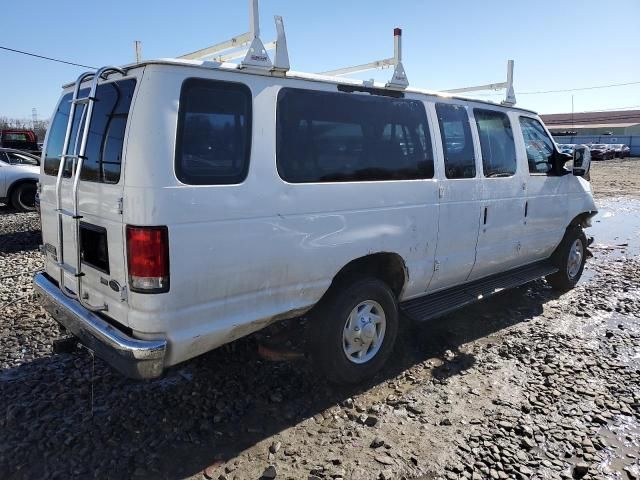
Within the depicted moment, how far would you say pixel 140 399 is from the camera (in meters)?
3.49

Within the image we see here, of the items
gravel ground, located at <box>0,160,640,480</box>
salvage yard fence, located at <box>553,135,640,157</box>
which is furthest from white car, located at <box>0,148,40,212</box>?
salvage yard fence, located at <box>553,135,640,157</box>

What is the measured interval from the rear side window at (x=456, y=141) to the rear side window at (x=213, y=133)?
6.37 ft

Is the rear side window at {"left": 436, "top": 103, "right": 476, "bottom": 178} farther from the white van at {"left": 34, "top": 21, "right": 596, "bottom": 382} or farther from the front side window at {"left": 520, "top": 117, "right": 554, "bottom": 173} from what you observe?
the front side window at {"left": 520, "top": 117, "right": 554, "bottom": 173}

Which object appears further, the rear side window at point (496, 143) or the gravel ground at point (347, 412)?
the rear side window at point (496, 143)

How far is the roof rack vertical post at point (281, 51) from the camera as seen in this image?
307 cm

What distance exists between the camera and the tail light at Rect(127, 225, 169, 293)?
8.55ft

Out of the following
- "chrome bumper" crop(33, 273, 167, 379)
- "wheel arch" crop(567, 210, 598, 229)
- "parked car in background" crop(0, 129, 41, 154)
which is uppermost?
"parked car in background" crop(0, 129, 41, 154)

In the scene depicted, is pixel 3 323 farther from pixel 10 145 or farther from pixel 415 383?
pixel 10 145

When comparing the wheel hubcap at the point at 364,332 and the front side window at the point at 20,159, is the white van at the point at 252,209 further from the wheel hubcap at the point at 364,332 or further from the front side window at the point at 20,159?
the front side window at the point at 20,159

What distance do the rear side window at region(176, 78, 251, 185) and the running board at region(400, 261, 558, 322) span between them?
6.73 feet

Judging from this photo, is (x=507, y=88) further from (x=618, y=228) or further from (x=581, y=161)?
(x=618, y=228)

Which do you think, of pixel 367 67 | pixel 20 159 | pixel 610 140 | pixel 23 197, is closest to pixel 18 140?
pixel 20 159

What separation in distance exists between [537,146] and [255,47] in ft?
12.2

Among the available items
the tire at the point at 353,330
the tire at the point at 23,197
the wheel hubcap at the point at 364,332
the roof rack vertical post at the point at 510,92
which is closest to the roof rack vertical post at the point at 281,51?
the tire at the point at 353,330
